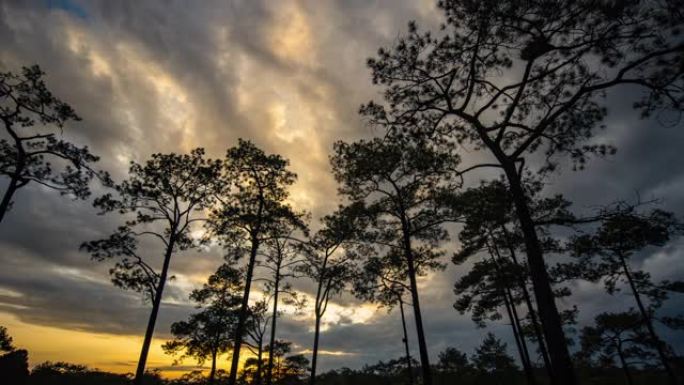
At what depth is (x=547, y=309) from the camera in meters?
8.09

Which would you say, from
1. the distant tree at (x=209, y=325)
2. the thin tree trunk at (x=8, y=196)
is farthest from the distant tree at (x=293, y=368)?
the thin tree trunk at (x=8, y=196)

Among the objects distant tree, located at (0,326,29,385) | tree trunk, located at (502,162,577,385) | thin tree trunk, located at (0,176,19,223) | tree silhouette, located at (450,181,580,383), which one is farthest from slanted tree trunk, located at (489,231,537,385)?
distant tree, located at (0,326,29,385)

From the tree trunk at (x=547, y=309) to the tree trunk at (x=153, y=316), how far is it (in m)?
18.2

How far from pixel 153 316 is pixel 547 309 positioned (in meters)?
18.6

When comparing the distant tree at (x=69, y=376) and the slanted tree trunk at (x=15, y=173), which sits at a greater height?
the slanted tree trunk at (x=15, y=173)

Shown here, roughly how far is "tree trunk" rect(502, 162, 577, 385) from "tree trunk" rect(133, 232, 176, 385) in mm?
18182

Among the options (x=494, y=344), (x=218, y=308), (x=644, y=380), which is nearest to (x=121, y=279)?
(x=218, y=308)

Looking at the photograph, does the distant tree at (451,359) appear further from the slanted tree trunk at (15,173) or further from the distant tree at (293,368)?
the slanted tree trunk at (15,173)

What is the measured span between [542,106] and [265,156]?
16.8 metres

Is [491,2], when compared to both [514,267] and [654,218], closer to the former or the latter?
[654,218]

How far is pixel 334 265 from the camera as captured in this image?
2655 centimetres

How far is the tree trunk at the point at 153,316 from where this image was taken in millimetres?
16766

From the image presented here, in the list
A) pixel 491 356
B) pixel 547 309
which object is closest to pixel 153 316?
pixel 547 309

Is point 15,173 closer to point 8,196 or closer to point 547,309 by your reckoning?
point 8,196
